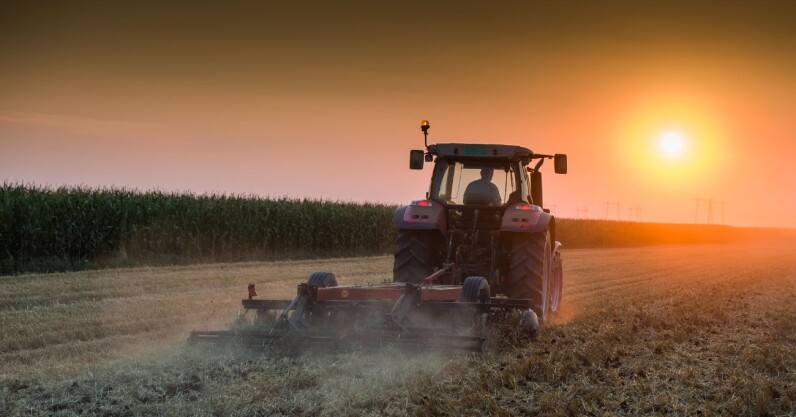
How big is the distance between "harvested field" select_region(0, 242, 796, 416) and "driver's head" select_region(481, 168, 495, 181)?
2.01 metres

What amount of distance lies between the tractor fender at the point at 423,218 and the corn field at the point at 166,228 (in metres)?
11.5

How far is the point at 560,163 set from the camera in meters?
10.0

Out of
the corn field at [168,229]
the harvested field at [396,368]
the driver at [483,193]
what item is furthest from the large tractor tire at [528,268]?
the corn field at [168,229]

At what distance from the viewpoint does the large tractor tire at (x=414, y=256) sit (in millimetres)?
9367

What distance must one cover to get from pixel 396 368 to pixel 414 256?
283cm

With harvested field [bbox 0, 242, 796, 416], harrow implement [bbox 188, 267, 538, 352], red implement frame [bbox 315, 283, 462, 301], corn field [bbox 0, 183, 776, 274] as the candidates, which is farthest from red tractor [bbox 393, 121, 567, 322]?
corn field [bbox 0, 183, 776, 274]

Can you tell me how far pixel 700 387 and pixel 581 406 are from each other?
52.2 inches

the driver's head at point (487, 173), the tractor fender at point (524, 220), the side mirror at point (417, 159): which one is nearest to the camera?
the tractor fender at point (524, 220)

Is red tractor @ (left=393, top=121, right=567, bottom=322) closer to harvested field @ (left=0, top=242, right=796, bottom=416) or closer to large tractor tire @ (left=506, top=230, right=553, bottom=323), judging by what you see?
large tractor tire @ (left=506, top=230, right=553, bottom=323)

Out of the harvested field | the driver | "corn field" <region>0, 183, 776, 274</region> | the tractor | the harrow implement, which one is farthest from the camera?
"corn field" <region>0, 183, 776, 274</region>

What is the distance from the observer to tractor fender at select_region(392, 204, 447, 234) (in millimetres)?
9273

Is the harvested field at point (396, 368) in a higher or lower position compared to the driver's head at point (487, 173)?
lower

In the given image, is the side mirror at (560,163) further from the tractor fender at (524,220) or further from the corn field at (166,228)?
the corn field at (166,228)

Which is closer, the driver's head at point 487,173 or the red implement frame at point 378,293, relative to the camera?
the red implement frame at point 378,293
